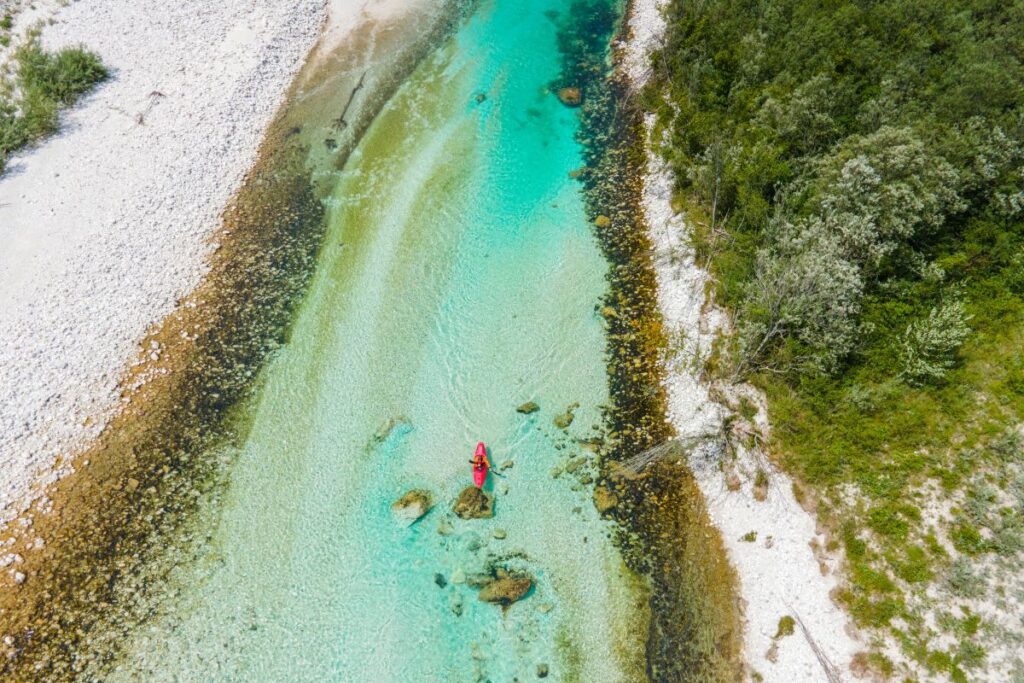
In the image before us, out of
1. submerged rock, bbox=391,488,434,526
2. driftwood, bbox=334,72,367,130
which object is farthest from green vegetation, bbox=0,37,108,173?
submerged rock, bbox=391,488,434,526

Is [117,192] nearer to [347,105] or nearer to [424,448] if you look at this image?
[347,105]

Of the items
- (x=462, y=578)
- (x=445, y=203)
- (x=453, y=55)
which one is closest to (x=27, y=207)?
(x=445, y=203)

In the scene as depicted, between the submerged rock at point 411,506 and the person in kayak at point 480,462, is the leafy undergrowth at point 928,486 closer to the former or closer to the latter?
the person in kayak at point 480,462

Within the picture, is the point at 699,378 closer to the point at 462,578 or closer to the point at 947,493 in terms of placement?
the point at 947,493

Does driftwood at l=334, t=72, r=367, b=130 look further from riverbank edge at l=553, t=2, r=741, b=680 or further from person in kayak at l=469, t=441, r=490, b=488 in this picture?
person in kayak at l=469, t=441, r=490, b=488

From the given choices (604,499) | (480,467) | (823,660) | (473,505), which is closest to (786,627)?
(823,660)
